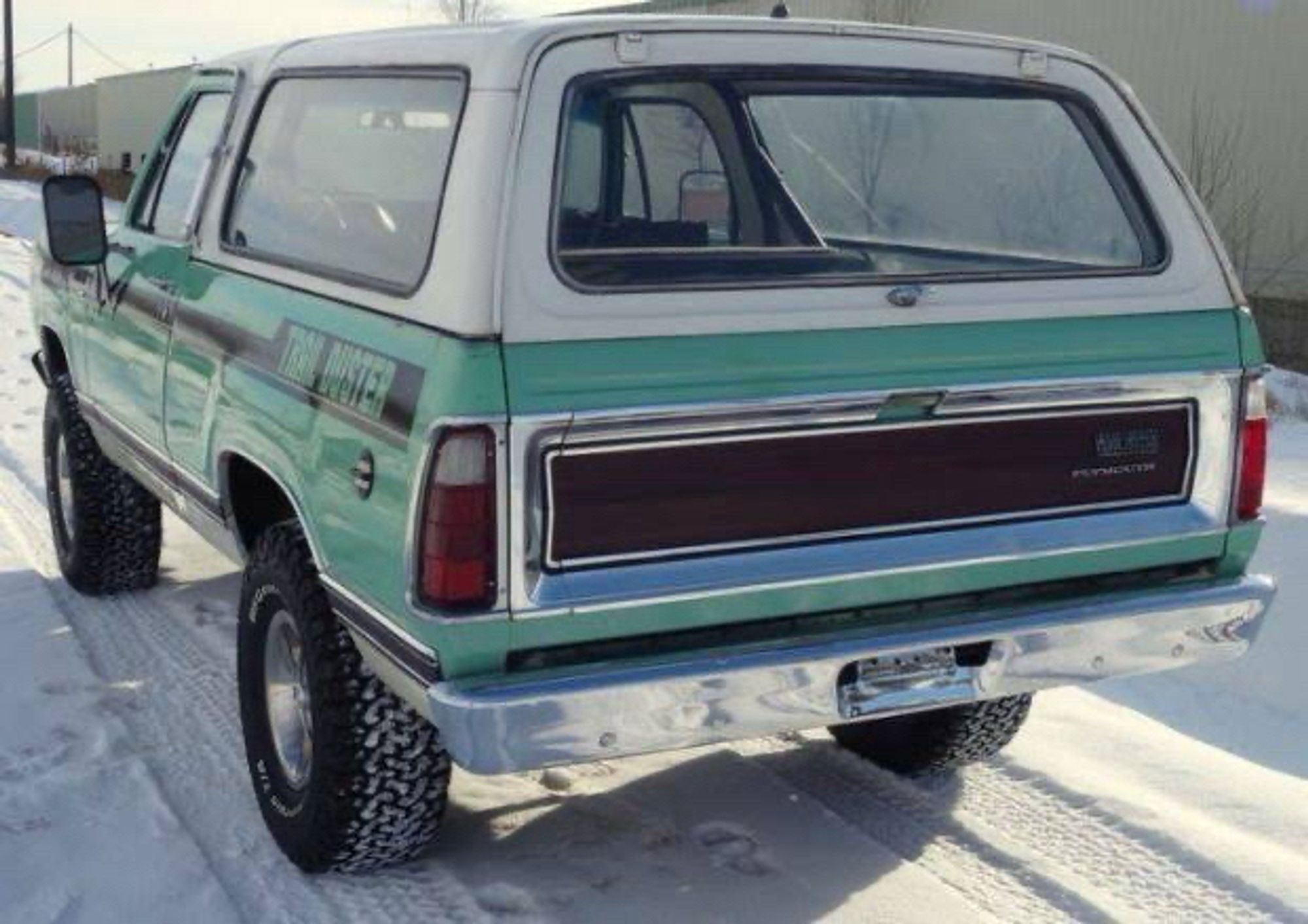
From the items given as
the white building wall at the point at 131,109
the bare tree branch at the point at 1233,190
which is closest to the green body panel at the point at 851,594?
the bare tree branch at the point at 1233,190

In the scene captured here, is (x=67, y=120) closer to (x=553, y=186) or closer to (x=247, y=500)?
(x=247, y=500)

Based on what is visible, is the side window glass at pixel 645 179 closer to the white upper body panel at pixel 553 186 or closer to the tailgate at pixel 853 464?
the white upper body panel at pixel 553 186

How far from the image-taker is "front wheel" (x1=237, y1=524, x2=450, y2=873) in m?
3.41

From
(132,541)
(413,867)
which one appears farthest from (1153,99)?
(413,867)

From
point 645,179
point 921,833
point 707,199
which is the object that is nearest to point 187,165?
point 645,179

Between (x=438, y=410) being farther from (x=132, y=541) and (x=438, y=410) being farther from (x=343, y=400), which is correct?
(x=132, y=541)

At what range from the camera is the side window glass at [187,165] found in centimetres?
450

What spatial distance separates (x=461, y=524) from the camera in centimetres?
285

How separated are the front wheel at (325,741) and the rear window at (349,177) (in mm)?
691

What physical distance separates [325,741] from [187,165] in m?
2.07

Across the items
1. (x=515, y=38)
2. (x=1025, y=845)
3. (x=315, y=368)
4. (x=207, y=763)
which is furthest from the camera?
(x=207, y=763)

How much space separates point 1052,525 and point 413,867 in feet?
5.44

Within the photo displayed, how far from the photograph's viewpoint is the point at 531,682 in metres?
2.91

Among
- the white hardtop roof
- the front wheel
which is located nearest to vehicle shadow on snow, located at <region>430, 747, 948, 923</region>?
the front wheel
